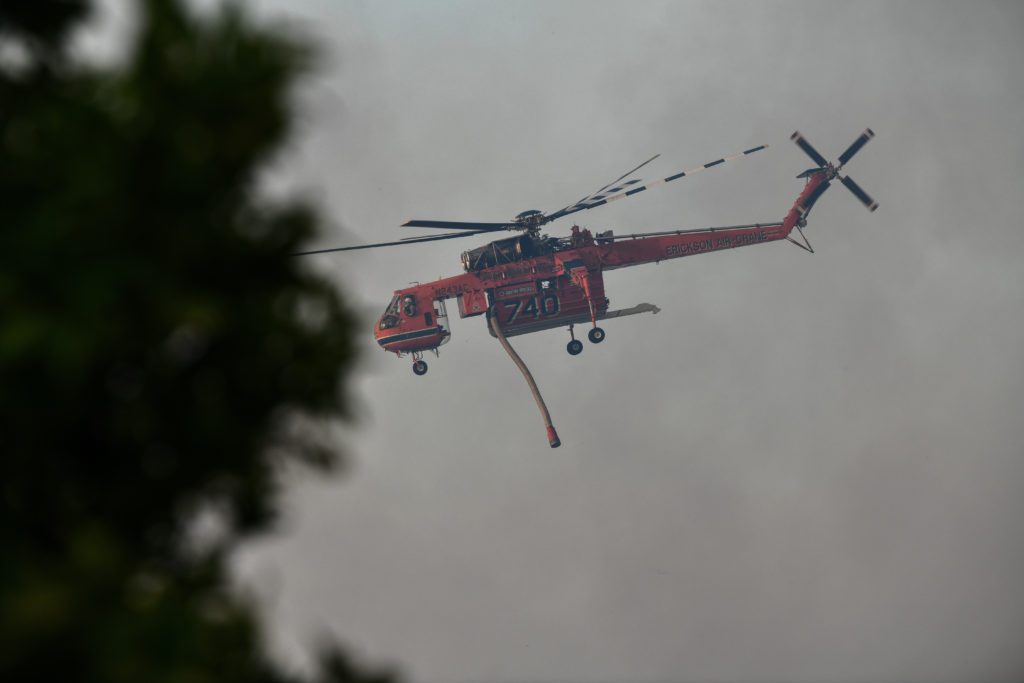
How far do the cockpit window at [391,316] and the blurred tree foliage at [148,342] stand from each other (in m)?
50.5

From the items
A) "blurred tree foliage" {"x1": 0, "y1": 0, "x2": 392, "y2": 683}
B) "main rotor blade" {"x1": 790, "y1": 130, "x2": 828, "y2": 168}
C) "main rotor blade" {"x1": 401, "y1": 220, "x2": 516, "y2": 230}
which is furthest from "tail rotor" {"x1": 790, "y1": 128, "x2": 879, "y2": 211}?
"blurred tree foliage" {"x1": 0, "y1": 0, "x2": 392, "y2": 683}

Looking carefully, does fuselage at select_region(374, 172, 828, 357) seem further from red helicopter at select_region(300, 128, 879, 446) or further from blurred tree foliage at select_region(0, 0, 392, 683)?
blurred tree foliage at select_region(0, 0, 392, 683)

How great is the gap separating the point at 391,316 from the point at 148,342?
51.6 m

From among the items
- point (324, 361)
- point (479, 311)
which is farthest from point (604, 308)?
point (324, 361)

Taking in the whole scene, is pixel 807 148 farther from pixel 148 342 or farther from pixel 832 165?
pixel 148 342

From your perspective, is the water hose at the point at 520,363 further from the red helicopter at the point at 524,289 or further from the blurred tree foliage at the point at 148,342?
the blurred tree foliage at the point at 148,342

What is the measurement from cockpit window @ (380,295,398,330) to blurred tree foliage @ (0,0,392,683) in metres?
50.5

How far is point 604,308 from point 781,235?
9.40 meters

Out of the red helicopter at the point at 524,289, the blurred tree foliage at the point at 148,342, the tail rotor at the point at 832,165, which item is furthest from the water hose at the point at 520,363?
the blurred tree foliage at the point at 148,342

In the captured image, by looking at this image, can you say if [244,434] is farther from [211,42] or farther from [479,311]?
[479,311]

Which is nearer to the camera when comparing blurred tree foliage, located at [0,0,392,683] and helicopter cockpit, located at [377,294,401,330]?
blurred tree foliage, located at [0,0,392,683]

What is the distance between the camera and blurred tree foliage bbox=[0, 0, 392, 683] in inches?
198

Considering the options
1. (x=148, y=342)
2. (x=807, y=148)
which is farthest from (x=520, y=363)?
(x=148, y=342)

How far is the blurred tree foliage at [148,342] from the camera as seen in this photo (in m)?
5.04
